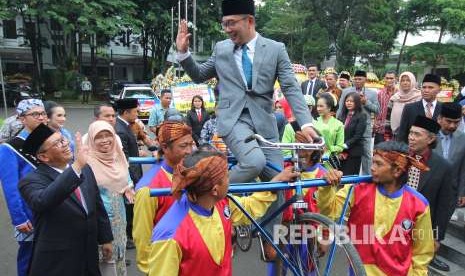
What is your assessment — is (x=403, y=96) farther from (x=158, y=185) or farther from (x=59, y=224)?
(x=59, y=224)

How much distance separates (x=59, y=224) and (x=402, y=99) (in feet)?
19.6

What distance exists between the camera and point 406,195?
117 inches

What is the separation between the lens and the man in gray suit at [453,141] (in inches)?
172

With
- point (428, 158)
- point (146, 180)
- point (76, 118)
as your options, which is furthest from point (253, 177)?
point (76, 118)

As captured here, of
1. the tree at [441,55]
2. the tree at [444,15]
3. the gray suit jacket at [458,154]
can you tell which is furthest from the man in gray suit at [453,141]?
the tree at [441,55]

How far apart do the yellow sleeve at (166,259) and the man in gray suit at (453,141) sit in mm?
3297

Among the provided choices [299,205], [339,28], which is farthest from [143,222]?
[339,28]

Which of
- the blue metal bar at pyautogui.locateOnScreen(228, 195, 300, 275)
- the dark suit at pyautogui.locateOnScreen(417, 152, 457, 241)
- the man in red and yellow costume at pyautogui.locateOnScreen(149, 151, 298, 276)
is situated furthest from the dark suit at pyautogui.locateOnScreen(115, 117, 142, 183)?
the dark suit at pyautogui.locateOnScreen(417, 152, 457, 241)

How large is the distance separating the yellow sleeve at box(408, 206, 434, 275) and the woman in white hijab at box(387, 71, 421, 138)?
4.36 metres

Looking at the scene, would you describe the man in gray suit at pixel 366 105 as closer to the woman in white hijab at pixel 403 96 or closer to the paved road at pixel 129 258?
the woman in white hijab at pixel 403 96

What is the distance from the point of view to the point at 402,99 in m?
7.13

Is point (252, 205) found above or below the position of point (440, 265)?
above

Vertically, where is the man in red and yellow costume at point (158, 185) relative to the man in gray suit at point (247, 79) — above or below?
below

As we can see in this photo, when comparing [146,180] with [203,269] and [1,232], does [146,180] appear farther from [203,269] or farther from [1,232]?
[1,232]
